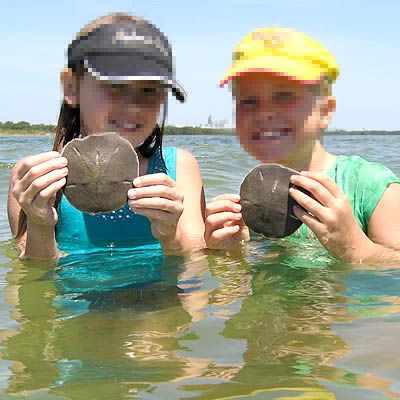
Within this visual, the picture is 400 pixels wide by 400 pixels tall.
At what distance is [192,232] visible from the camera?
12.6 ft

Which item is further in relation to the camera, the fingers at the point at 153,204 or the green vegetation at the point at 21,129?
the green vegetation at the point at 21,129

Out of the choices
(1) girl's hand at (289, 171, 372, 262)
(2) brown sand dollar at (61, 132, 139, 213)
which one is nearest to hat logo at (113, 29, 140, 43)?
(2) brown sand dollar at (61, 132, 139, 213)

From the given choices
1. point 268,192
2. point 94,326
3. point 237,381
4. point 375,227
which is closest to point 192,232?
point 268,192

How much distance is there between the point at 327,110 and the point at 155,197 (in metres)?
1.38

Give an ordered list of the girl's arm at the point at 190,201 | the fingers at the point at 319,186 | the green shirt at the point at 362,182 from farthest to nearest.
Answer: the girl's arm at the point at 190,201
the green shirt at the point at 362,182
the fingers at the point at 319,186

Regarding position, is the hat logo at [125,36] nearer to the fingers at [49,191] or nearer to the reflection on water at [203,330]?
the fingers at [49,191]

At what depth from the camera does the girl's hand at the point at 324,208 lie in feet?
9.72

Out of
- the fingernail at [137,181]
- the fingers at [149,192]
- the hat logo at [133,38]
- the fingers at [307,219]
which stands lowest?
the fingers at [307,219]

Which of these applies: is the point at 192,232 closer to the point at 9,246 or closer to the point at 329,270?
the point at 329,270

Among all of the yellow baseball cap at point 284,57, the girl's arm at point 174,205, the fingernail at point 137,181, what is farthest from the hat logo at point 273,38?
the fingernail at point 137,181

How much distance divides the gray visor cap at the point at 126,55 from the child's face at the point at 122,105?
0.05 meters

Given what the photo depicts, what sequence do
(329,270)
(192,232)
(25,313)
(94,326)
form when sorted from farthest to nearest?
(192,232) < (329,270) < (25,313) < (94,326)

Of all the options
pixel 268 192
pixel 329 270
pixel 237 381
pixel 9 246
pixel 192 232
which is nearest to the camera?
pixel 237 381

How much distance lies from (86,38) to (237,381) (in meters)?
2.04
